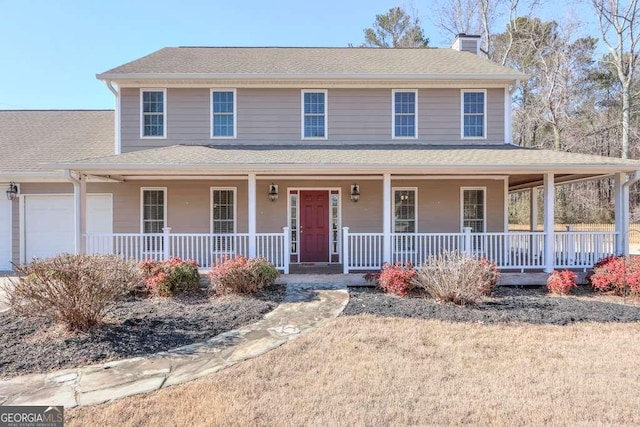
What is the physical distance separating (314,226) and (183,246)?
3.60 meters

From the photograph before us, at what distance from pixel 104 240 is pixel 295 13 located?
12.2m

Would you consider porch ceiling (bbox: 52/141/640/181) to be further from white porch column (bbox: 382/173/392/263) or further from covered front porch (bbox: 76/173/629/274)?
covered front porch (bbox: 76/173/629/274)

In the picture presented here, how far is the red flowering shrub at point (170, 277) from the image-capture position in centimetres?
721

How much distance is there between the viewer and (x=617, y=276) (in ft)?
24.2

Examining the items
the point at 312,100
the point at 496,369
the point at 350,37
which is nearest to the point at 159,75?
the point at 312,100

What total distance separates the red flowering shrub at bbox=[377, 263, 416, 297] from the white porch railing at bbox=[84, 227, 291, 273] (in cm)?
232

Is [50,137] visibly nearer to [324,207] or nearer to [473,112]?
[324,207]

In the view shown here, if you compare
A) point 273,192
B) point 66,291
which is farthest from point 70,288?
point 273,192

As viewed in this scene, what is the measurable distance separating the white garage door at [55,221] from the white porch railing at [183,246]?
0.94 meters

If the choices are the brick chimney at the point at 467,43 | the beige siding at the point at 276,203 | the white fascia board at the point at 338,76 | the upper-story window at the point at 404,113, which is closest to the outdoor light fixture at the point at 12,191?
the beige siding at the point at 276,203

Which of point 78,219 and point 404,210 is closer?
point 78,219

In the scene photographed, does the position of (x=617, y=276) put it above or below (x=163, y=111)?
below

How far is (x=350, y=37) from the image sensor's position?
2792 centimetres

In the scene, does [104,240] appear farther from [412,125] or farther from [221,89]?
[412,125]
